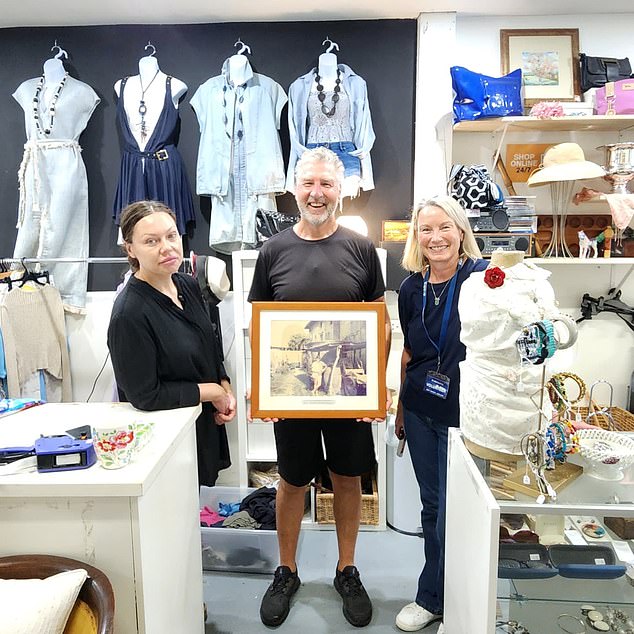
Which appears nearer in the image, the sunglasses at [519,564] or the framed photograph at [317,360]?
the sunglasses at [519,564]

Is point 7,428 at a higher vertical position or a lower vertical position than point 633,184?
lower

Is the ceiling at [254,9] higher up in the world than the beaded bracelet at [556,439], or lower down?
higher up

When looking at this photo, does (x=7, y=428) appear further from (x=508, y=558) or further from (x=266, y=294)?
(x=508, y=558)

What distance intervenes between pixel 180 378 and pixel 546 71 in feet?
8.23

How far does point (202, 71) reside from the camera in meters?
3.04

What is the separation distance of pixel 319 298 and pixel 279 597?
1177 millimetres

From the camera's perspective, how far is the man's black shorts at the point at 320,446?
2045 mm

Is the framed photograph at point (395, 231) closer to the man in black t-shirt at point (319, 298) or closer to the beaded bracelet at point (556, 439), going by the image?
the man in black t-shirt at point (319, 298)

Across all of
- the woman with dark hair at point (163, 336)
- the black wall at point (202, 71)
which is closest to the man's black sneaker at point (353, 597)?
the woman with dark hair at point (163, 336)

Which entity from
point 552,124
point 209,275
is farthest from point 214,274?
point 552,124

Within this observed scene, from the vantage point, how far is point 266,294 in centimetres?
207

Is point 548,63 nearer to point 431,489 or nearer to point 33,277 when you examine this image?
point 431,489

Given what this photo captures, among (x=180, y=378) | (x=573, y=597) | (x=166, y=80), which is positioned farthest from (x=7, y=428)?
(x=166, y=80)

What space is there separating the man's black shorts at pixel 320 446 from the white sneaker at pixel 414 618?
0.54 m
